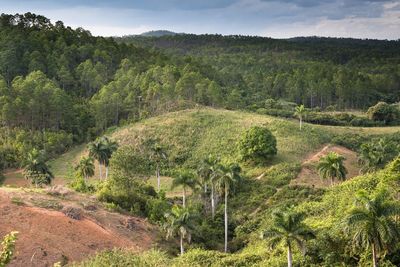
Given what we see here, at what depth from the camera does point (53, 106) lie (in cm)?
8119

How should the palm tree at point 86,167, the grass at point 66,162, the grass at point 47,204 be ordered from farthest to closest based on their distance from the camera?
the grass at point 66,162 → the palm tree at point 86,167 → the grass at point 47,204

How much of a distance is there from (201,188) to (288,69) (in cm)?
12807

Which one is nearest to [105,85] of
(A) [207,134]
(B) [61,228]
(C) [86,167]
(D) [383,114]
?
(A) [207,134]

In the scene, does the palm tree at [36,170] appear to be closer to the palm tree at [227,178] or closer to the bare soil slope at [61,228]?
the bare soil slope at [61,228]

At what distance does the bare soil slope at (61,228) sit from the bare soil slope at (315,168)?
2227 centimetres

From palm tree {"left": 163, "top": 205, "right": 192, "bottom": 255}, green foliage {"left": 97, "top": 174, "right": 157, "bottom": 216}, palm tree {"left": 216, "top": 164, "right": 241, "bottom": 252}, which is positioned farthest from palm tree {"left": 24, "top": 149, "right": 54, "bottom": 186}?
palm tree {"left": 163, "top": 205, "right": 192, "bottom": 255}


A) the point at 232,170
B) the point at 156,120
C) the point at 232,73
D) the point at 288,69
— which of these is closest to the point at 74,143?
the point at 156,120

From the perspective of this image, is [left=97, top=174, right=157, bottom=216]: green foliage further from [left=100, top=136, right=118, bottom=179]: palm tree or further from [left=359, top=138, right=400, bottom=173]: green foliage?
[left=359, top=138, right=400, bottom=173]: green foliage

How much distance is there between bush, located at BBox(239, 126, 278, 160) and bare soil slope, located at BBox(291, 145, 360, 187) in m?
4.83

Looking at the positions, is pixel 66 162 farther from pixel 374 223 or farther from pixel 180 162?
pixel 374 223

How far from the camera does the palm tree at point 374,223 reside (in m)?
27.2

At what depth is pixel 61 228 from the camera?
Result: 1575 inches

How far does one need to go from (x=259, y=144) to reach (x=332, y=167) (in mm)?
13249

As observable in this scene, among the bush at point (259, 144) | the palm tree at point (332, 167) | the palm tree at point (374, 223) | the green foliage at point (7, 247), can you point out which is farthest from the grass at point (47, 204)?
the green foliage at point (7, 247)
